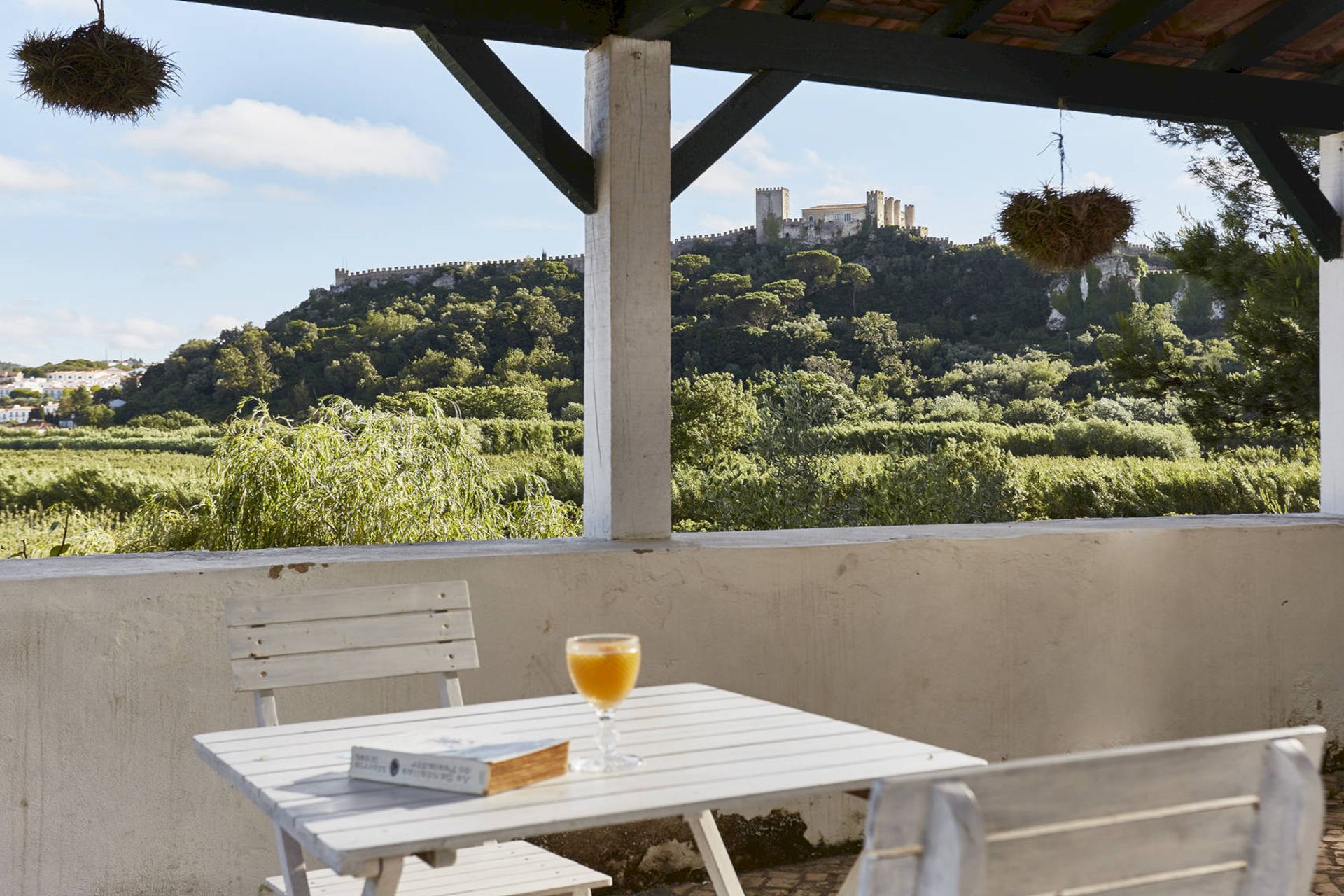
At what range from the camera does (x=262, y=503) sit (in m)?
7.13

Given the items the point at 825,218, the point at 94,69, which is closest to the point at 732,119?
the point at 94,69

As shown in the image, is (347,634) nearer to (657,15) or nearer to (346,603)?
(346,603)

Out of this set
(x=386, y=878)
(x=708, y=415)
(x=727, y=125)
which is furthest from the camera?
(x=708, y=415)

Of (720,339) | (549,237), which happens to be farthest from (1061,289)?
(549,237)

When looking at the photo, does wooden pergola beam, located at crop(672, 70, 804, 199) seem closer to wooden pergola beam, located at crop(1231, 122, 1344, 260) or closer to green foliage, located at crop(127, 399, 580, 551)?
wooden pergola beam, located at crop(1231, 122, 1344, 260)

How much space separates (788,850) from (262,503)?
5.04 meters

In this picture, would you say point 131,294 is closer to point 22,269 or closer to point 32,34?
point 22,269

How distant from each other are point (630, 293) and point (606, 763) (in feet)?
5.51

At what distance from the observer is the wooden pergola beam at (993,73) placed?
3035 mm

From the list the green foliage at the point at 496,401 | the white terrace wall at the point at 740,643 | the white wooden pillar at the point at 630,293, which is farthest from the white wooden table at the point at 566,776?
the green foliage at the point at 496,401

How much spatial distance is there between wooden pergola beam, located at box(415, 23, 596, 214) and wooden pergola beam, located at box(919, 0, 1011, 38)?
1071 millimetres

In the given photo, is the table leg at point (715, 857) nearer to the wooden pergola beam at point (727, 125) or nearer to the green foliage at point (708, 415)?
the wooden pergola beam at point (727, 125)

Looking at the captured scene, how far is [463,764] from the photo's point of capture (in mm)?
1270

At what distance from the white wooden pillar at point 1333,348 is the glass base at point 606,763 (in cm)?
314
